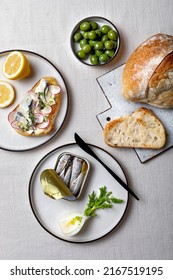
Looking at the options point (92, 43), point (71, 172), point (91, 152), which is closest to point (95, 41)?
point (92, 43)

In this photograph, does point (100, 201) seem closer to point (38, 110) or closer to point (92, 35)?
→ point (38, 110)

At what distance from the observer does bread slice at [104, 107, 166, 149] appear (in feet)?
6.57

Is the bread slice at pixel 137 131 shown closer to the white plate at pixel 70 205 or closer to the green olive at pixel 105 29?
the white plate at pixel 70 205

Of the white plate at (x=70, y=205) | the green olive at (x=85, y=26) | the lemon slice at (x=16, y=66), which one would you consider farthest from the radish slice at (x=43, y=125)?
the green olive at (x=85, y=26)

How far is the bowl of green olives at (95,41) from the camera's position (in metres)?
2.02

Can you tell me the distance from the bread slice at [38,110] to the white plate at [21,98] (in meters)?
0.03

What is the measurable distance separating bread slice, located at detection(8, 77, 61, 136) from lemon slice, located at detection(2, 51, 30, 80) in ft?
0.31

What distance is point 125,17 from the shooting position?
6.94 feet

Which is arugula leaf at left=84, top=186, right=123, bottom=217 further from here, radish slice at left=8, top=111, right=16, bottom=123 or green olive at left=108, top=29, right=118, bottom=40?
green olive at left=108, top=29, right=118, bottom=40

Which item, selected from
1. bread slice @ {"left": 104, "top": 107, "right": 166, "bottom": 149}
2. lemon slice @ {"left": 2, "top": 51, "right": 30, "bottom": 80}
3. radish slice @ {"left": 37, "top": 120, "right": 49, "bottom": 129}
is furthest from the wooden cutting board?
lemon slice @ {"left": 2, "top": 51, "right": 30, "bottom": 80}

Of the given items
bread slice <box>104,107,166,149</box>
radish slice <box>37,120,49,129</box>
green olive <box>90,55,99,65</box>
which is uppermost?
green olive <box>90,55,99,65</box>

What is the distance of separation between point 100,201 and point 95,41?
0.74m

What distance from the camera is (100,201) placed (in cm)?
199

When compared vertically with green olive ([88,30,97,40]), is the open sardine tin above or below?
below
